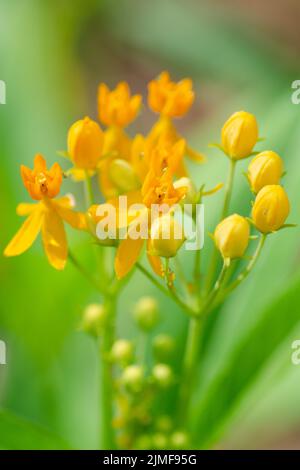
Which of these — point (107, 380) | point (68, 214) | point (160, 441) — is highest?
point (68, 214)

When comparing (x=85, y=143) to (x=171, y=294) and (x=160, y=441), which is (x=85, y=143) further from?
(x=160, y=441)

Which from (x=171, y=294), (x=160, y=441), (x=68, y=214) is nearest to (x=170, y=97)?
(x=68, y=214)

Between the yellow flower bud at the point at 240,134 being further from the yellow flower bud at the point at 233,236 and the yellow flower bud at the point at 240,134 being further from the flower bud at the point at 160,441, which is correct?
the flower bud at the point at 160,441

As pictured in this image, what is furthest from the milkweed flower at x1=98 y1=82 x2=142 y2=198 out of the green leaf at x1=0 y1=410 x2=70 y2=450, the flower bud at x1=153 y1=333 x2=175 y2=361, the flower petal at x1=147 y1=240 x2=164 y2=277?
the green leaf at x1=0 y1=410 x2=70 y2=450

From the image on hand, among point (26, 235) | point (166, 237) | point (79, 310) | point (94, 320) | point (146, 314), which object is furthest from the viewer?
point (79, 310)

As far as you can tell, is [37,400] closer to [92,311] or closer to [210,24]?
[92,311]
